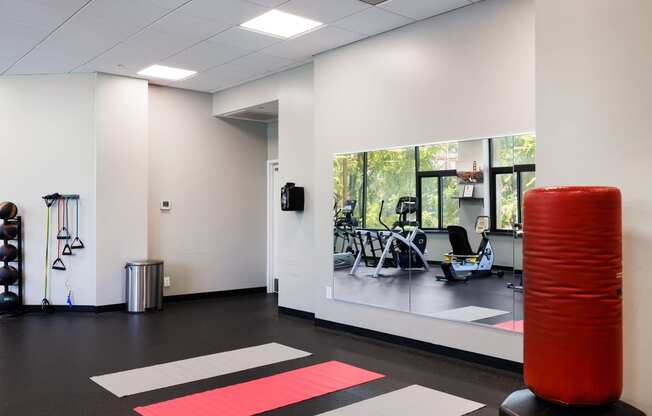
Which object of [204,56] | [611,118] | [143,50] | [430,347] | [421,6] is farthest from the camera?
[204,56]

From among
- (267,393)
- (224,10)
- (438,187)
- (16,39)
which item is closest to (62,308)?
(16,39)

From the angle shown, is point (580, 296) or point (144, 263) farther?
point (144, 263)

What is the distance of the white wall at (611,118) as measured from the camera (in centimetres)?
247

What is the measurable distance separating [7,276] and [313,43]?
15.2 ft

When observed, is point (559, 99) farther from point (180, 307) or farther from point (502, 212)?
point (180, 307)

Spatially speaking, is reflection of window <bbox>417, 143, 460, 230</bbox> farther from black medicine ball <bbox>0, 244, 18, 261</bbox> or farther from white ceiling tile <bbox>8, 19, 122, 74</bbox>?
black medicine ball <bbox>0, 244, 18, 261</bbox>

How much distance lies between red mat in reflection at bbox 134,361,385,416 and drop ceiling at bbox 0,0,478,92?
308 cm

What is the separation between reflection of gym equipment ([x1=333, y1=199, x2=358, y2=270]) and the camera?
569cm

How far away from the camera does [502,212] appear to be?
439cm

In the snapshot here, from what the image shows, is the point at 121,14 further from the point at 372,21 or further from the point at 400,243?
the point at 400,243

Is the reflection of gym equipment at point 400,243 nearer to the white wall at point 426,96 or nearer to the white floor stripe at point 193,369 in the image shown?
the white wall at point 426,96

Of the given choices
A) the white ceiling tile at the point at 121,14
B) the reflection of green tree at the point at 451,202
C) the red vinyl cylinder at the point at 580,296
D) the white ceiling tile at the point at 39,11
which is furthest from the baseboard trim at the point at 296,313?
the red vinyl cylinder at the point at 580,296

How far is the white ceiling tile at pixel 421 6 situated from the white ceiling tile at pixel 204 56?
1952mm

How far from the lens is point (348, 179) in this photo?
573 centimetres
